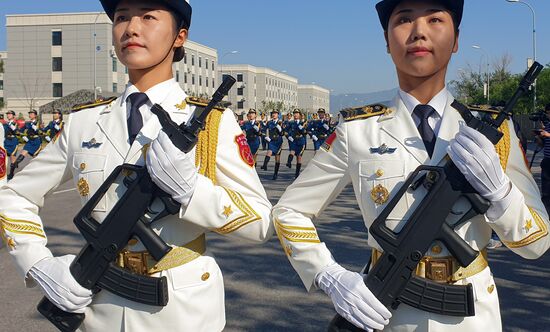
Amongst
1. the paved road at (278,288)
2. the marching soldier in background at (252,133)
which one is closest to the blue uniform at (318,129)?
the marching soldier in background at (252,133)

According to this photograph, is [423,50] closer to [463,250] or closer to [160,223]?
[463,250]

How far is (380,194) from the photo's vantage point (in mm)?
2471

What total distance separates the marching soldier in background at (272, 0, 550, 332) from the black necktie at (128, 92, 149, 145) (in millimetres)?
667

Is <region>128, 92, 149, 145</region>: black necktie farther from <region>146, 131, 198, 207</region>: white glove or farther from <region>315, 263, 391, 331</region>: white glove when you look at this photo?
<region>315, 263, 391, 331</region>: white glove

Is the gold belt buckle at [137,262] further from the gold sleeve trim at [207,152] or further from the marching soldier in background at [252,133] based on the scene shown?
the marching soldier in background at [252,133]

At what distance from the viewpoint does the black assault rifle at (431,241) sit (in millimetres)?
2244

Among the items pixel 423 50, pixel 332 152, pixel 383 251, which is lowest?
pixel 383 251

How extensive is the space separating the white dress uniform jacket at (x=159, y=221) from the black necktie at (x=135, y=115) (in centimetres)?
3

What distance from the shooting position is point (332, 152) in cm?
261

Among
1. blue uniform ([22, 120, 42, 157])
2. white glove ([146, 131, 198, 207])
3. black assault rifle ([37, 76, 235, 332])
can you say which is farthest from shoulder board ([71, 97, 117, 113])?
blue uniform ([22, 120, 42, 157])

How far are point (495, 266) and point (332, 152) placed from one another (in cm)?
476

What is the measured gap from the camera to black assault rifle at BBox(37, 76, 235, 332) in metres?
2.37

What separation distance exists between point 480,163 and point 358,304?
643 mm

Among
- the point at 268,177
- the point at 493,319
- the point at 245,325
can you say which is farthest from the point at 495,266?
the point at 268,177
